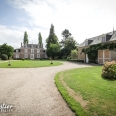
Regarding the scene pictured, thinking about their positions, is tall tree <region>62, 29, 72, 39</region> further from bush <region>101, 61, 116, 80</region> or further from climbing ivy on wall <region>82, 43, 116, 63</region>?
bush <region>101, 61, 116, 80</region>

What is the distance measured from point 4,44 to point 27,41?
25316 millimetres

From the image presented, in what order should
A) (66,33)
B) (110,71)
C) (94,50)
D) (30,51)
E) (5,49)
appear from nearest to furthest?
(110,71) → (94,50) → (5,49) → (30,51) → (66,33)

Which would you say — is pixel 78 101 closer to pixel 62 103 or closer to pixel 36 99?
pixel 62 103

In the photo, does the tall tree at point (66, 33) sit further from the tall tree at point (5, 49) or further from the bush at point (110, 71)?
the bush at point (110, 71)

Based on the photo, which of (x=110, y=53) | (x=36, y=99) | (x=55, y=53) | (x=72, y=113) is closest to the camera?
(x=72, y=113)

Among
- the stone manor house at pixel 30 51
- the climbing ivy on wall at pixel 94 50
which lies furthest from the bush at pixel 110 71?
the stone manor house at pixel 30 51

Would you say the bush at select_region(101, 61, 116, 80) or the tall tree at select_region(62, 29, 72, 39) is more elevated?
the tall tree at select_region(62, 29, 72, 39)

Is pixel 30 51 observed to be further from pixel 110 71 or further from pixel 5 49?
pixel 110 71

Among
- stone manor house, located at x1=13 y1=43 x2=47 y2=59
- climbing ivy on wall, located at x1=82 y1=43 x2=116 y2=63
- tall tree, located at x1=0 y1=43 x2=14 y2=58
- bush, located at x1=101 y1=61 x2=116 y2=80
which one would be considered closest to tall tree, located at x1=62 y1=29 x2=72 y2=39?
stone manor house, located at x1=13 y1=43 x2=47 y2=59

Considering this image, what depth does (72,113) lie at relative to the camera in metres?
4.21

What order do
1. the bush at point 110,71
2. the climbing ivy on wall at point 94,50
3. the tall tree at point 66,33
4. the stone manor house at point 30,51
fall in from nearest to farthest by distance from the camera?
1. the bush at point 110,71
2. the climbing ivy on wall at point 94,50
3. the stone manor house at point 30,51
4. the tall tree at point 66,33

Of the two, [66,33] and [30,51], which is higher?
[66,33]

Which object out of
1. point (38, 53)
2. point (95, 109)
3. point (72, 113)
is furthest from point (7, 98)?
point (38, 53)

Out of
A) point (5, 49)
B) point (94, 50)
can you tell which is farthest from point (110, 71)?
point (5, 49)
